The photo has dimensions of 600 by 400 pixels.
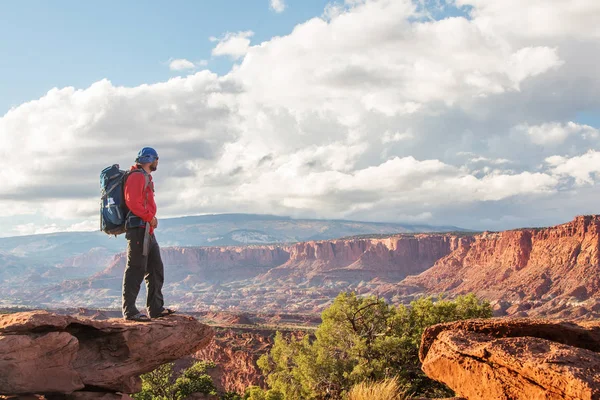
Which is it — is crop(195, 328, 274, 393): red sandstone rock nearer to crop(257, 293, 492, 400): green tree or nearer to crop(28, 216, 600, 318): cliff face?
crop(257, 293, 492, 400): green tree

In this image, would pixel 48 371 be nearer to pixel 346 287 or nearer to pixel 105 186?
pixel 105 186

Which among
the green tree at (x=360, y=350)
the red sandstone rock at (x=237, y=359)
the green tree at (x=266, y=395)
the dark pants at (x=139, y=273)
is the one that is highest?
the dark pants at (x=139, y=273)

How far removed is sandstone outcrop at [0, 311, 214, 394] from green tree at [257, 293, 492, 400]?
5.84m

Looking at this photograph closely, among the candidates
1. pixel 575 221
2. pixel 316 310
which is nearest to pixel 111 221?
pixel 575 221

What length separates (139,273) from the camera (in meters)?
10.1

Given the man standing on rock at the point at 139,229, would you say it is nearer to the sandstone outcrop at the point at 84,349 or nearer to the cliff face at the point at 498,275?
the sandstone outcrop at the point at 84,349

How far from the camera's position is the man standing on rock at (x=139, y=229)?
9875 millimetres

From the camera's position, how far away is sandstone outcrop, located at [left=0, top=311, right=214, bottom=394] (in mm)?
8188

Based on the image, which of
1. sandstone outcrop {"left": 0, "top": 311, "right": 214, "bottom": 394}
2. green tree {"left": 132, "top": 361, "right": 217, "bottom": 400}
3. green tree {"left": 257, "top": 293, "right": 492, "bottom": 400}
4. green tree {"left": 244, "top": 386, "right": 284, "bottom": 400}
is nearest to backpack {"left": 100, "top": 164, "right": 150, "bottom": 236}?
sandstone outcrop {"left": 0, "top": 311, "right": 214, "bottom": 394}

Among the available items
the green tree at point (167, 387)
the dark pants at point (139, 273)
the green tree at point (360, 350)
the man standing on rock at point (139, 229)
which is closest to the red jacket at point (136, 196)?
the man standing on rock at point (139, 229)

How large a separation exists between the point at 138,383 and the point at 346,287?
180 meters

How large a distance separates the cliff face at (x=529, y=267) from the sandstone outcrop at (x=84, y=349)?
89752 mm

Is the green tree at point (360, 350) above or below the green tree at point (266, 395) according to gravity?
above

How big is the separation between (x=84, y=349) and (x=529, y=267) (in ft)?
413
